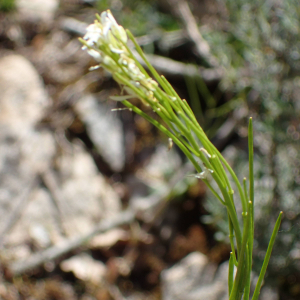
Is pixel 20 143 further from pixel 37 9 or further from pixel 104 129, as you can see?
pixel 37 9

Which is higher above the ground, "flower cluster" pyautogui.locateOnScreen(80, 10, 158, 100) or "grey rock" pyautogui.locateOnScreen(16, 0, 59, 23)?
"grey rock" pyautogui.locateOnScreen(16, 0, 59, 23)

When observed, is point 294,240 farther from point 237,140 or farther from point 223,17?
point 223,17

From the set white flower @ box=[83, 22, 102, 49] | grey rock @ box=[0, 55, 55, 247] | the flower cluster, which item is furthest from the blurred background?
white flower @ box=[83, 22, 102, 49]

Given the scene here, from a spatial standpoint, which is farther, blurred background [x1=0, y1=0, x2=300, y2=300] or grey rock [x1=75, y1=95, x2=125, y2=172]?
grey rock [x1=75, y1=95, x2=125, y2=172]

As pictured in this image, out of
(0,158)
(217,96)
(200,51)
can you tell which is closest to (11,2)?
(0,158)

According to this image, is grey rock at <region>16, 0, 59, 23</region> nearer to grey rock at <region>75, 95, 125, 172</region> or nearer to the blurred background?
the blurred background

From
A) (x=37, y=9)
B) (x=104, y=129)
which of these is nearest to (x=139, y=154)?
(x=104, y=129)

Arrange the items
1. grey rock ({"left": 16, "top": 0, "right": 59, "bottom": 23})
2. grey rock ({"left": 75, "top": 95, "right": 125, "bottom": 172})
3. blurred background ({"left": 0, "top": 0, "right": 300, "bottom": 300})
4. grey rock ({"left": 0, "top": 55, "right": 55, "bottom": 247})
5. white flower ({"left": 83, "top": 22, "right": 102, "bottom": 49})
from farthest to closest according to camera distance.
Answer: grey rock ({"left": 16, "top": 0, "right": 59, "bottom": 23}), grey rock ({"left": 75, "top": 95, "right": 125, "bottom": 172}), grey rock ({"left": 0, "top": 55, "right": 55, "bottom": 247}), blurred background ({"left": 0, "top": 0, "right": 300, "bottom": 300}), white flower ({"left": 83, "top": 22, "right": 102, "bottom": 49})

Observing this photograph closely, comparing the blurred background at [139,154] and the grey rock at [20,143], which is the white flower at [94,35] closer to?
the blurred background at [139,154]

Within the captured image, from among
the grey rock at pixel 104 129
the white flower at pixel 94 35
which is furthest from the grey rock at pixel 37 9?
the white flower at pixel 94 35
